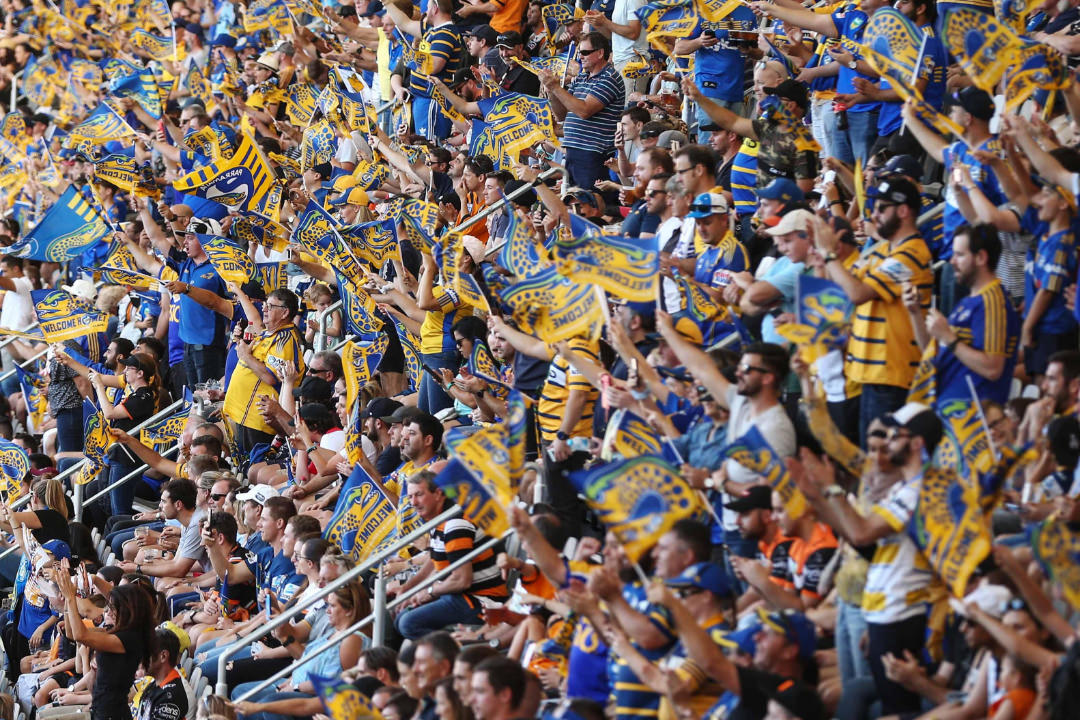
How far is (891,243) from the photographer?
27.6ft

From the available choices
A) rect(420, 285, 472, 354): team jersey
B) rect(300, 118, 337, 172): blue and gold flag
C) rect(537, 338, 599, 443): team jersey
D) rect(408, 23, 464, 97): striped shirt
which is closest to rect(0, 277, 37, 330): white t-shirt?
rect(300, 118, 337, 172): blue and gold flag

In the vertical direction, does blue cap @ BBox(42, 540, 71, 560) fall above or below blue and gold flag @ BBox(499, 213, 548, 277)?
below

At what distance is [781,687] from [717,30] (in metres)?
6.29

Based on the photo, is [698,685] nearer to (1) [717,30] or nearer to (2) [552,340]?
(2) [552,340]

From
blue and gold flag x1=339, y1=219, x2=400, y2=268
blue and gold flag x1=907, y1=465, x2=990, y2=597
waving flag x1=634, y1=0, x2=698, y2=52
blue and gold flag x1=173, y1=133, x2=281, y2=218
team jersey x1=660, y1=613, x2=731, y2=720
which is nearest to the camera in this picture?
blue and gold flag x1=907, y1=465, x2=990, y2=597

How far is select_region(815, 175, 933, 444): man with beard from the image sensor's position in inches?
325

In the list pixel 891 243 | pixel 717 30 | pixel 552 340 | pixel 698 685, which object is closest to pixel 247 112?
pixel 717 30

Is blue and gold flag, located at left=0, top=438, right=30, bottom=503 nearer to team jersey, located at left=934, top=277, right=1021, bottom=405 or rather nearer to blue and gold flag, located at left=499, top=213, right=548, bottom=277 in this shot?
blue and gold flag, located at left=499, top=213, right=548, bottom=277

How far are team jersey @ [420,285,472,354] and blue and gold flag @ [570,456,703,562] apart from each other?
4668 mm

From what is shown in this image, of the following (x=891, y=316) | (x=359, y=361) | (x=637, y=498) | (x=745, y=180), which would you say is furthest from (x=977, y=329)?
(x=359, y=361)

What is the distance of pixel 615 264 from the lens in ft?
29.9

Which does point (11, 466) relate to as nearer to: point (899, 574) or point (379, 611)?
point (379, 611)

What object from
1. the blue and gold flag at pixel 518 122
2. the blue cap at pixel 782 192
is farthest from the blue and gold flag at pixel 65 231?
the blue cap at pixel 782 192

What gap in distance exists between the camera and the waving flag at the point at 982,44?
350 inches
